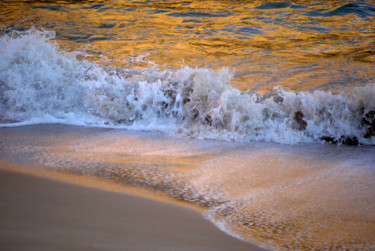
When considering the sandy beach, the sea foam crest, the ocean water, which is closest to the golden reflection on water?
the ocean water

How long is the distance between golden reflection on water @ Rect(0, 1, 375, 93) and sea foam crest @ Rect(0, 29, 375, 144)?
865 millimetres

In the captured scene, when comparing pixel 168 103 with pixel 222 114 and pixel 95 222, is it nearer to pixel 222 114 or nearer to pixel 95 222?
pixel 222 114

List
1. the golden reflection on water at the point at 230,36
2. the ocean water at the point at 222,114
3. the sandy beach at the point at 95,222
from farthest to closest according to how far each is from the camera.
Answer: the golden reflection on water at the point at 230,36 → the ocean water at the point at 222,114 → the sandy beach at the point at 95,222

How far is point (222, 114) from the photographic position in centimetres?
485

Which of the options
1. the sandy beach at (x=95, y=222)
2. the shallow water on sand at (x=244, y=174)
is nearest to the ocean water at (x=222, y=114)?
the shallow water on sand at (x=244, y=174)

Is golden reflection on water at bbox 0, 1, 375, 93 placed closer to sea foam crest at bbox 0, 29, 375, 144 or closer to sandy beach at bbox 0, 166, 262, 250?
sea foam crest at bbox 0, 29, 375, 144

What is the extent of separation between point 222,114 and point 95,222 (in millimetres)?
2943

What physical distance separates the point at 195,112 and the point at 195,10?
6.52m

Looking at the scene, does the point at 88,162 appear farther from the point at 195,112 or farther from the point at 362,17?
the point at 362,17

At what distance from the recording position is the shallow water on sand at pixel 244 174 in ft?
7.46

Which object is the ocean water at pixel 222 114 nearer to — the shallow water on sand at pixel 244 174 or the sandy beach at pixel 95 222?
the shallow water on sand at pixel 244 174

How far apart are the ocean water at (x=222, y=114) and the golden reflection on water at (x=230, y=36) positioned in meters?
0.05

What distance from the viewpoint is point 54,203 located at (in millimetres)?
2430

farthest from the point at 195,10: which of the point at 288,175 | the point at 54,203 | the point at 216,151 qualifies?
the point at 54,203
